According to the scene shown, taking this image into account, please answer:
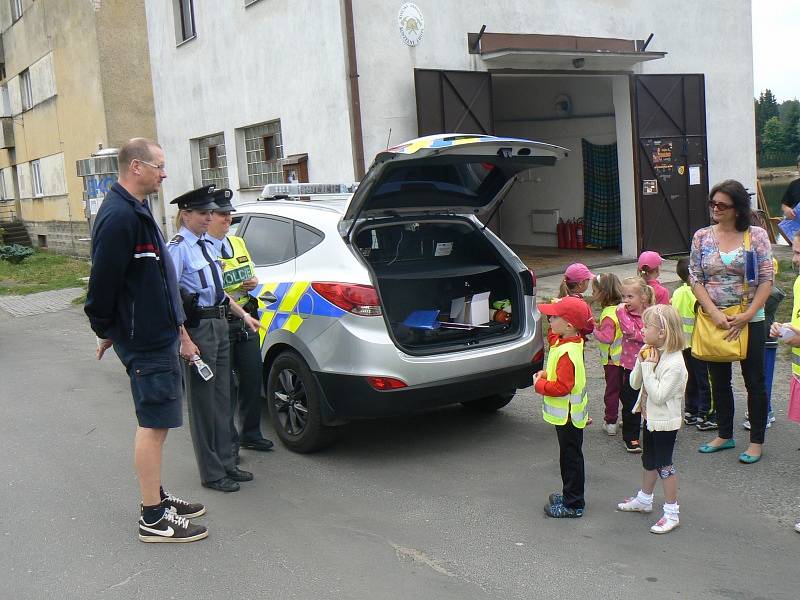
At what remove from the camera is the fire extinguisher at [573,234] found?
16688 millimetres

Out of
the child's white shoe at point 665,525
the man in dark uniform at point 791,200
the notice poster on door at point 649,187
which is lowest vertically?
the child's white shoe at point 665,525

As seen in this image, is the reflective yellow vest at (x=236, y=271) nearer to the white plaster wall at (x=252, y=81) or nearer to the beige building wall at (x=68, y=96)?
the white plaster wall at (x=252, y=81)

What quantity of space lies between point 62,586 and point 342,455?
219 centimetres

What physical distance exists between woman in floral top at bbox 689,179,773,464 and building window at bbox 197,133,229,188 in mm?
11730

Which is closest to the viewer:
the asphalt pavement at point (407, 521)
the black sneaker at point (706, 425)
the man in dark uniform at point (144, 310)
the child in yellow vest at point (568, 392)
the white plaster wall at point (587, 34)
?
the asphalt pavement at point (407, 521)

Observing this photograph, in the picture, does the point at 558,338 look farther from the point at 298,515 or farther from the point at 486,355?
the point at 298,515

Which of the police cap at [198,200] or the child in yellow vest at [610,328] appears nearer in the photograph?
the police cap at [198,200]

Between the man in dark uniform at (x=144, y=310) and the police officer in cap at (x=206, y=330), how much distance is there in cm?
54

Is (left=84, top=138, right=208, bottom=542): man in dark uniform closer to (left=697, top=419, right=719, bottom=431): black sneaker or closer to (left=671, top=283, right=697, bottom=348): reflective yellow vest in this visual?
(left=671, top=283, right=697, bottom=348): reflective yellow vest

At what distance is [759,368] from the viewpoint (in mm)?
5336

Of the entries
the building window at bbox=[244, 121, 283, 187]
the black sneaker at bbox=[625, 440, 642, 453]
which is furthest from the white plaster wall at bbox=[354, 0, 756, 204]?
the black sneaker at bbox=[625, 440, 642, 453]

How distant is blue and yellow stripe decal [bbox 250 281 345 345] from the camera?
5422mm

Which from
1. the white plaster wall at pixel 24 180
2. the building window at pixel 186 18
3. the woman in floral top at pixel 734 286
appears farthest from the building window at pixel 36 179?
the woman in floral top at pixel 734 286

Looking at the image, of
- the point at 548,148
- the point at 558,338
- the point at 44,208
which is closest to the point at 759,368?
the point at 558,338
